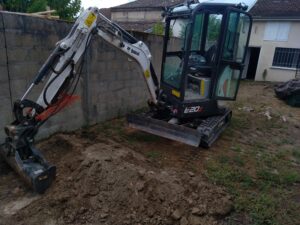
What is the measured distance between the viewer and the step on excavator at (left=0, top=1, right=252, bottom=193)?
10.3 feet

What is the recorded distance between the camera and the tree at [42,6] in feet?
28.5

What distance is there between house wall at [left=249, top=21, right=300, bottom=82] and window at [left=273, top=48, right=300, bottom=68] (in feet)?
0.66

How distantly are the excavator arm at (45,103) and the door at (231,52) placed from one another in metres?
2.06

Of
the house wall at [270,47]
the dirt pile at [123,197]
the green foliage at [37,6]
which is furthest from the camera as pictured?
the house wall at [270,47]

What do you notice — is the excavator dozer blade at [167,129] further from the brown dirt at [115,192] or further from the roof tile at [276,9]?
the roof tile at [276,9]

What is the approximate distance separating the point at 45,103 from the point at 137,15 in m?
22.5

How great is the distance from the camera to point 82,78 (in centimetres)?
489

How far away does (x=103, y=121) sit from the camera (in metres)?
5.67

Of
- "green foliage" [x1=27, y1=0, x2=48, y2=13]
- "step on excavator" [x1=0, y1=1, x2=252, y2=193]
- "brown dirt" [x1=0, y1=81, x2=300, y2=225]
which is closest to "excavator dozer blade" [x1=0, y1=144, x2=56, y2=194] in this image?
"step on excavator" [x1=0, y1=1, x2=252, y2=193]

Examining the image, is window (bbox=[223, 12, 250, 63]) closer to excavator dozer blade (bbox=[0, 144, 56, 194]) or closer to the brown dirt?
the brown dirt

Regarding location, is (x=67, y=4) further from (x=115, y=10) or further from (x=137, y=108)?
(x=115, y=10)

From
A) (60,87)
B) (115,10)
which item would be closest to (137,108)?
(60,87)

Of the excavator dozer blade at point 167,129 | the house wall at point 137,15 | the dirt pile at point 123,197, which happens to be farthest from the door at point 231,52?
the house wall at point 137,15

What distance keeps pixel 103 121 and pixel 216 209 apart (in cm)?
338
